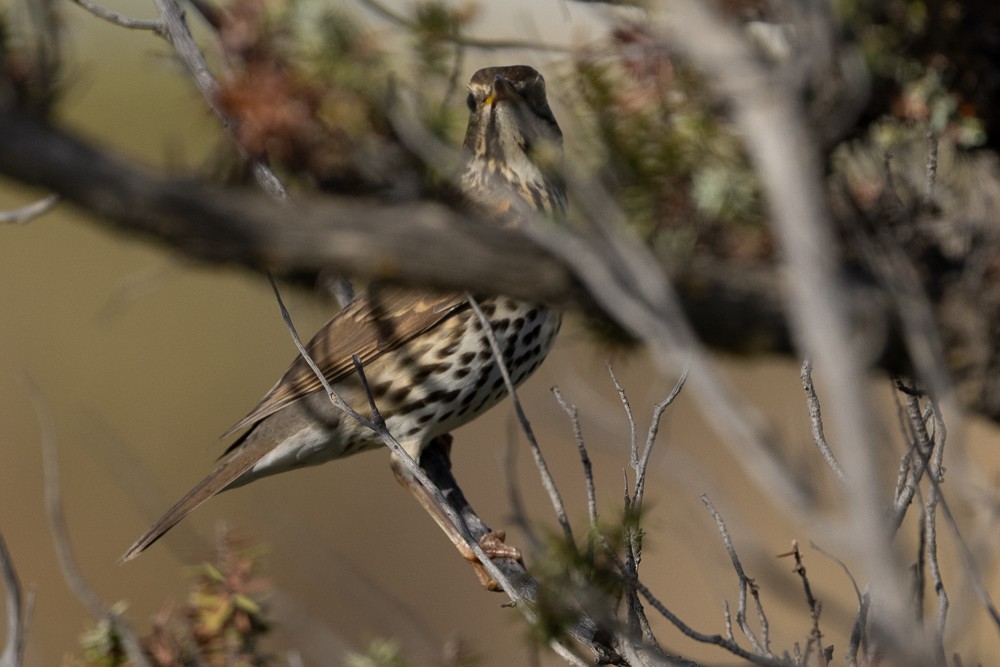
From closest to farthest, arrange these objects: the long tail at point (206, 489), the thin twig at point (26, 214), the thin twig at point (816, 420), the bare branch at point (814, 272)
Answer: the bare branch at point (814, 272) → the thin twig at point (816, 420) → the thin twig at point (26, 214) → the long tail at point (206, 489)

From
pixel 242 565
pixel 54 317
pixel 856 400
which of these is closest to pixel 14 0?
pixel 242 565

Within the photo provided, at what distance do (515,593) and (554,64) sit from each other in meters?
1.61

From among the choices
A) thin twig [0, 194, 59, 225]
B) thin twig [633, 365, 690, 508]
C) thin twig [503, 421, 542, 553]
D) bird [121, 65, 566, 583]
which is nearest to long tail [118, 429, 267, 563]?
bird [121, 65, 566, 583]

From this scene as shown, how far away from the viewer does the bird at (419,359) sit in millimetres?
3764

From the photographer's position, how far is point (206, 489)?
3803 millimetres

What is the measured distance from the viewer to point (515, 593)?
97.0 inches

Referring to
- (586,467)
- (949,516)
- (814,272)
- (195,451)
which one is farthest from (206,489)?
(195,451)

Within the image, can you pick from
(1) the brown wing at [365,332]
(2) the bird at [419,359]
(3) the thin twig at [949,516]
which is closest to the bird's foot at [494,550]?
(2) the bird at [419,359]

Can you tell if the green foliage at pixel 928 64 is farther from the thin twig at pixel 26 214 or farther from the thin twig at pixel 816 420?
the thin twig at pixel 26 214

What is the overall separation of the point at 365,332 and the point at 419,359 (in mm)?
239

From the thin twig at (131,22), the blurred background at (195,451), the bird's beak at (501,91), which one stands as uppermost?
the thin twig at (131,22)

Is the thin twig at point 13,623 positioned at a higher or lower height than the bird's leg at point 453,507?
higher

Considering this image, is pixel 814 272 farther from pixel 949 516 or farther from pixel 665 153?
pixel 665 153

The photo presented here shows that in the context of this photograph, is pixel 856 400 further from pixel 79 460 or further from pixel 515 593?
pixel 79 460
